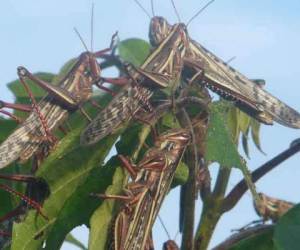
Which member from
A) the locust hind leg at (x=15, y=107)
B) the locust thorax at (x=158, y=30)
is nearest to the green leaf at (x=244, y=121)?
the locust thorax at (x=158, y=30)

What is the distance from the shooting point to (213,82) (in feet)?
11.7

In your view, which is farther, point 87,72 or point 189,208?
point 87,72

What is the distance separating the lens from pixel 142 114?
8.79 feet

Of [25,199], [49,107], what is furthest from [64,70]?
[25,199]

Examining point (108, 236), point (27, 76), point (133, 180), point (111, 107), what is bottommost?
point (108, 236)

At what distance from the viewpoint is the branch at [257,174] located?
2428 mm

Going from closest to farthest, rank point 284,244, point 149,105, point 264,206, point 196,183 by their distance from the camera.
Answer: point 284,244 < point 196,183 < point 149,105 < point 264,206

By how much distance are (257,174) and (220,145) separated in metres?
0.20

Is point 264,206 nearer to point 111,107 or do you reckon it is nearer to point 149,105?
point 149,105

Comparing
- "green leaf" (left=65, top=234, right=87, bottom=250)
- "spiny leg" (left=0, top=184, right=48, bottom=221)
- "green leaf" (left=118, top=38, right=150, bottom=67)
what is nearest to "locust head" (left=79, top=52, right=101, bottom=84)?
"green leaf" (left=118, top=38, right=150, bottom=67)

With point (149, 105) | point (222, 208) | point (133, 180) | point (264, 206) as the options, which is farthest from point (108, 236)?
point (264, 206)

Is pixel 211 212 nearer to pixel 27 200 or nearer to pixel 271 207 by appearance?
pixel 27 200

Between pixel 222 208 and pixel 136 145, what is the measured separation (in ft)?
1.23

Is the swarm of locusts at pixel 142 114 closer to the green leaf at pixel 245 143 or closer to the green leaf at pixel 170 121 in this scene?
the green leaf at pixel 170 121
